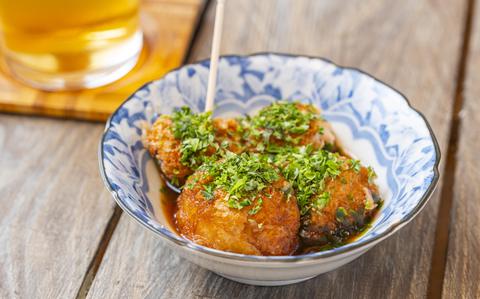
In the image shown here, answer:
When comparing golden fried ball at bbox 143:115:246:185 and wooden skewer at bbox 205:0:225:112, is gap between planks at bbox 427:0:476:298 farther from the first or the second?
wooden skewer at bbox 205:0:225:112

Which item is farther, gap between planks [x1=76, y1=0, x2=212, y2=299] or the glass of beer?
the glass of beer

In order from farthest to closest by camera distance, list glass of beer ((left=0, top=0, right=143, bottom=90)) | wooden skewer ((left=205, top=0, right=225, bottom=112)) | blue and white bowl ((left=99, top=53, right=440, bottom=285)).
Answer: glass of beer ((left=0, top=0, right=143, bottom=90))
wooden skewer ((left=205, top=0, right=225, bottom=112))
blue and white bowl ((left=99, top=53, right=440, bottom=285))

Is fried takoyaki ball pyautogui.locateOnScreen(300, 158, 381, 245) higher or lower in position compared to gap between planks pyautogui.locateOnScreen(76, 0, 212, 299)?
higher

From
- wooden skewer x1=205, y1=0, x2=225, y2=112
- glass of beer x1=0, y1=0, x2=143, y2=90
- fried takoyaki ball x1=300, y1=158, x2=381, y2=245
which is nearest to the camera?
fried takoyaki ball x1=300, y1=158, x2=381, y2=245

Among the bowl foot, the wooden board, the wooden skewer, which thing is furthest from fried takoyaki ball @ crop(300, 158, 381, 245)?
the wooden board

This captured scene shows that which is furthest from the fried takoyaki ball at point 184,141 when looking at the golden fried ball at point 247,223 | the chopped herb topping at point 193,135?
the golden fried ball at point 247,223

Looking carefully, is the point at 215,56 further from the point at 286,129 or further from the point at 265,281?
the point at 265,281
